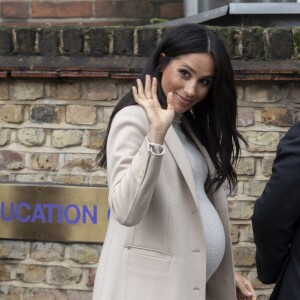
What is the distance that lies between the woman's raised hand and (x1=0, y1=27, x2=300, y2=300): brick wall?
1.97 metres

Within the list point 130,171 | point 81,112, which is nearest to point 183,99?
point 130,171

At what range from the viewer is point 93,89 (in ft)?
14.8

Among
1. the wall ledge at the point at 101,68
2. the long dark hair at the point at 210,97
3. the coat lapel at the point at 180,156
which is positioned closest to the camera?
the coat lapel at the point at 180,156

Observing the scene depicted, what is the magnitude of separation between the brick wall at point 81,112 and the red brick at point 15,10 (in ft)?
1.40

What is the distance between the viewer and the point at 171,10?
4984mm

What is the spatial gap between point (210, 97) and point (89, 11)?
7.53 feet

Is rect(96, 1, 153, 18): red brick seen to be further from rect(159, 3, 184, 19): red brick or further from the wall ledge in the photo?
the wall ledge

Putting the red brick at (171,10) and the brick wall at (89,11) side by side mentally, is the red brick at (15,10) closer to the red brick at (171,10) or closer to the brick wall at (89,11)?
the brick wall at (89,11)

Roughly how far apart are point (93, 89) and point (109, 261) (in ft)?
6.88

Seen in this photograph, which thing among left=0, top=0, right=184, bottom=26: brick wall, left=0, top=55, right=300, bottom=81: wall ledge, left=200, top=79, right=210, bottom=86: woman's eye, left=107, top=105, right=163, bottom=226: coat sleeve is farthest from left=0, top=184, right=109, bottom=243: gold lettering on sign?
left=107, top=105, right=163, bottom=226: coat sleeve

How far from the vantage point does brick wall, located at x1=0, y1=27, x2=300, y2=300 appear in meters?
4.41

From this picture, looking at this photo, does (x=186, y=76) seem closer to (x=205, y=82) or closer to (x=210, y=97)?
(x=205, y=82)

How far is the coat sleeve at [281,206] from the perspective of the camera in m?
2.45

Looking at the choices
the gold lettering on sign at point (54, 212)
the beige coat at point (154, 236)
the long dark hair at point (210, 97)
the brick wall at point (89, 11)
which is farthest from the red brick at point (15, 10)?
the beige coat at point (154, 236)
